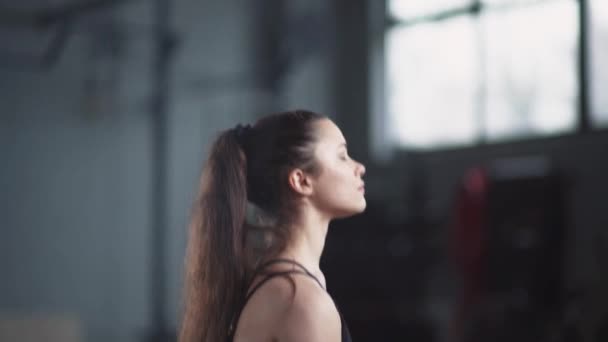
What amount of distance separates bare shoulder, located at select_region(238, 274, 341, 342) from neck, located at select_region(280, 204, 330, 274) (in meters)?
0.07

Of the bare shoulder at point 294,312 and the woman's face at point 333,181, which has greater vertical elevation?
the woman's face at point 333,181

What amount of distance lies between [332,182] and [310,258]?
0.14 meters

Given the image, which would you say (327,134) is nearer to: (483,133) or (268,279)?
(268,279)

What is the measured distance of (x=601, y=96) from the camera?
25.0 ft

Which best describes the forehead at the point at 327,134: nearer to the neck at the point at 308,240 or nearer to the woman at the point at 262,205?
the woman at the point at 262,205

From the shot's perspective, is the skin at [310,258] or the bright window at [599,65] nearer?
the skin at [310,258]

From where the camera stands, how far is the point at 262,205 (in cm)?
180

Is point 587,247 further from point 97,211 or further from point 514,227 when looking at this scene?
point 97,211

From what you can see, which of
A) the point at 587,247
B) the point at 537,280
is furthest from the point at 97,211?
the point at 587,247

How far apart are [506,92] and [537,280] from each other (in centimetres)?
174

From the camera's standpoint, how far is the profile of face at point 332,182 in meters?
1.78

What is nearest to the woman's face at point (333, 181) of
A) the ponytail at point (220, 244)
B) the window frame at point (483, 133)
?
the ponytail at point (220, 244)

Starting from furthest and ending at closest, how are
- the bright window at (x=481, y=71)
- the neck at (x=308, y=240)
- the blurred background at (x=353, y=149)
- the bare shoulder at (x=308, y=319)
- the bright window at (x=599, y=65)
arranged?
the bright window at (x=481, y=71), the bright window at (x=599, y=65), the blurred background at (x=353, y=149), the neck at (x=308, y=240), the bare shoulder at (x=308, y=319)

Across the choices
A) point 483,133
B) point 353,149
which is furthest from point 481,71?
point 353,149
